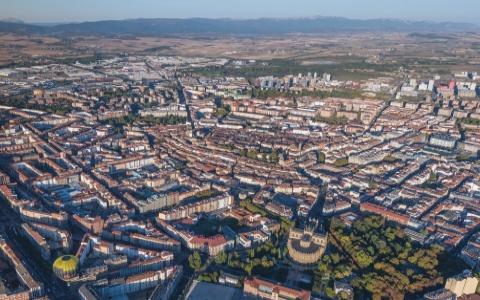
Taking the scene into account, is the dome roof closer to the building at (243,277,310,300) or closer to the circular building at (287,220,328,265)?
the building at (243,277,310,300)

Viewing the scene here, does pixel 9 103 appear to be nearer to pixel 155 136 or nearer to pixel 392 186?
Result: pixel 155 136

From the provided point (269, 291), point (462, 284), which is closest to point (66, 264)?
point (269, 291)

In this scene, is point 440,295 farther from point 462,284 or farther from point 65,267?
point 65,267

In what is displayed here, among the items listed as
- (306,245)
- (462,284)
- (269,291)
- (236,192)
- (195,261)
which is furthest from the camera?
(236,192)

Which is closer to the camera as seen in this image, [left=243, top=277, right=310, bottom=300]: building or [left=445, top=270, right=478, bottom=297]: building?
[left=243, top=277, right=310, bottom=300]: building

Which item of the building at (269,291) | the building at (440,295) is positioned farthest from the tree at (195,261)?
the building at (440,295)

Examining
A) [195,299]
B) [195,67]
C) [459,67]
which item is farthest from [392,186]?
[459,67]

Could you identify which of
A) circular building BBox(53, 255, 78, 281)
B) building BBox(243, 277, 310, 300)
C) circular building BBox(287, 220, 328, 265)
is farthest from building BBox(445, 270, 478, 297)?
circular building BBox(53, 255, 78, 281)

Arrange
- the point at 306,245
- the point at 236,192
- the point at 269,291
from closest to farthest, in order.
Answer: the point at 269,291
the point at 306,245
the point at 236,192
